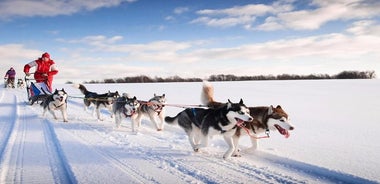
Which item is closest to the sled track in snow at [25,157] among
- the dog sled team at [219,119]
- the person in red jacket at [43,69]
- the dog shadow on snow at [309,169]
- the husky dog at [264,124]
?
the dog sled team at [219,119]

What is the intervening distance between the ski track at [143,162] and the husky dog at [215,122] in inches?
8.3

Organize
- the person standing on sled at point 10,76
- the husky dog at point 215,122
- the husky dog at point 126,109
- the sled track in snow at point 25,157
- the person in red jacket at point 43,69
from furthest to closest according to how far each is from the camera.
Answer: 1. the person standing on sled at point 10,76
2. the person in red jacket at point 43,69
3. the husky dog at point 126,109
4. the husky dog at point 215,122
5. the sled track in snow at point 25,157

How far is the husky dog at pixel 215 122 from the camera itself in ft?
14.9

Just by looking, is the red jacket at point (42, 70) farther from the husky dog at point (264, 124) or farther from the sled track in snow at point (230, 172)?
the husky dog at point (264, 124)

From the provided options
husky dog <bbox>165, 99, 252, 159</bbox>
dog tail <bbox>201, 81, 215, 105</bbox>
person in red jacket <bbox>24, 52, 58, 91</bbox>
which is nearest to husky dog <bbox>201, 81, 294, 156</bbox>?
husky dog <bbox>165, 99, 252, 159</bbox>

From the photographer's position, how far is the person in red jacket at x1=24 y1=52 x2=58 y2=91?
34.4ft

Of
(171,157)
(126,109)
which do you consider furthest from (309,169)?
(126,109)

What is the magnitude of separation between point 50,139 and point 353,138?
5.68 meters

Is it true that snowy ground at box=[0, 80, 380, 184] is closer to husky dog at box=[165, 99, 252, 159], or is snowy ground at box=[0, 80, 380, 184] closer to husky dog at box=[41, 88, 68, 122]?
husky dog at box=[165, 99, 252, 159]

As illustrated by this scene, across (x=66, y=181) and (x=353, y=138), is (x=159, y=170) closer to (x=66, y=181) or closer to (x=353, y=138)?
(x=66, y=181)

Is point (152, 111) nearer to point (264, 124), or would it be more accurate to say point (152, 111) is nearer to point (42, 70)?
point (264, 124)

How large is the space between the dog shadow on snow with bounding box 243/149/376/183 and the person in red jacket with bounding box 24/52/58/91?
8319 millimetres

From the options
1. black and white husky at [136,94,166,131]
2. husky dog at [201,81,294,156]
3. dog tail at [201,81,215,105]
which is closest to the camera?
husky dog at [201,81,294,156]

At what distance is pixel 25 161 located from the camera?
4.13 m
